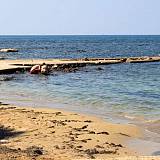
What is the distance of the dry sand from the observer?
508 inches

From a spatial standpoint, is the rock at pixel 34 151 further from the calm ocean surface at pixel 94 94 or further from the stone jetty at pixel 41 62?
the stone jetty at pixel 41 62

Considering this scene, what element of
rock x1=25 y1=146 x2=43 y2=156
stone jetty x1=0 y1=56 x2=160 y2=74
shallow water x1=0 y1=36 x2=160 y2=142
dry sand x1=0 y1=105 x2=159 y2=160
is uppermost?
rock x1=25 y1=146 x2=43 y2=156

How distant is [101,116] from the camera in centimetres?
2072

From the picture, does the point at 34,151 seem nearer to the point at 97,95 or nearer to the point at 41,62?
the point at 97,95

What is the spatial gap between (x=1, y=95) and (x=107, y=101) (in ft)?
25.9

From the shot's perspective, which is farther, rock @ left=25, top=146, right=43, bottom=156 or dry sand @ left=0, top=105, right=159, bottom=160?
dry sand @ left=0, top=105, right=159, bottom=160

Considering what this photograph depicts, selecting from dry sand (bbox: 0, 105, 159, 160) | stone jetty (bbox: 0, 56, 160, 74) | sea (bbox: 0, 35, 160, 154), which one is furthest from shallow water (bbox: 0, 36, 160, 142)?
stone jetty (bbox: 0, 56, 160, 74)

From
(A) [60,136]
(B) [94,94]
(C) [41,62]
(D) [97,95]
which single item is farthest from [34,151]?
(C) [41,62]

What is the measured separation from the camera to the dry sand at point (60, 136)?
12906 mm

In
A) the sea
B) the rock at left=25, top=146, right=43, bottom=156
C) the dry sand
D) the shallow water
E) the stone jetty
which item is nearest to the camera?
the rock at left=25, top=146, right=43, bottom=156

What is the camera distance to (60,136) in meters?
16.0

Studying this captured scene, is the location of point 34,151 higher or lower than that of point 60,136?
higher

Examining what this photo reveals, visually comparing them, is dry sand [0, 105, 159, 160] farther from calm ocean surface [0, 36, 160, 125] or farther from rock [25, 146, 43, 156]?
calm ocean surface [0, 36, 160, 125]

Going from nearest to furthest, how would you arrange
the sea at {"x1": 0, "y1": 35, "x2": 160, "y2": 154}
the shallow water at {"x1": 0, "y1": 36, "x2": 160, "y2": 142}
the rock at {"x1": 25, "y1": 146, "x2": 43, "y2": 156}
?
the rock at {"x1": 25, "y1": 146, "x2": 43, "y2": 156} → the sea at {"x1": 0, "y1": 35, "x2": 160, "y2": 154} → the shallow water at {"x1": 0, "y1": 36, "x2": 160, "y2": 142}
